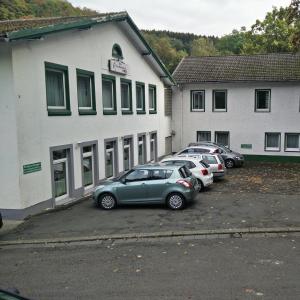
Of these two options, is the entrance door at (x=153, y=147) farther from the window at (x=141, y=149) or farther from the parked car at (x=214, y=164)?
the parked car at (x=214, y=164)

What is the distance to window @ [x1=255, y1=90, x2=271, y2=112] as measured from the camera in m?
31.2

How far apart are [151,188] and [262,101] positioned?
760 inches

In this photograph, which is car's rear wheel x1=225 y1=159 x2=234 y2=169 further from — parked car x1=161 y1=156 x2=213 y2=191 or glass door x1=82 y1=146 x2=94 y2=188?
glass door x1=82 y1=146 x2=94 y2=188

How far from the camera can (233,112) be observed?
31.9m

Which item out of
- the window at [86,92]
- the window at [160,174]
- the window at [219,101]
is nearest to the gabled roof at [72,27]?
the window at [86,92]

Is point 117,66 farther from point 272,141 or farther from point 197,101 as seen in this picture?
point 272,141

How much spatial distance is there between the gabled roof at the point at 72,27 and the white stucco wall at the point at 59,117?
0.50m

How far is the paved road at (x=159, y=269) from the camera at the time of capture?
7445mm

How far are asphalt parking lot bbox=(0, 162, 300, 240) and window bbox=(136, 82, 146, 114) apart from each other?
28.2 ft

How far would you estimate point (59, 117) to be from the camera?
16.0 m

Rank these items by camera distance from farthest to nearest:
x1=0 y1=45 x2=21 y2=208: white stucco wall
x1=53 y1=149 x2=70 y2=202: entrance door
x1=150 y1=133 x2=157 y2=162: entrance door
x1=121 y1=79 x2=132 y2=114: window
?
x1=150 y1=133 x2=157 y2=162: entrance door
x1=121 y1=79 x2=132 y2=114: window
x1=53 y1=149 x2=70 y2=202: entrance door
x1=0 y1=45 x2=21 y2=208: white stucco wall

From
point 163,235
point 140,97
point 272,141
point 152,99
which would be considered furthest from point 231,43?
point 163,235

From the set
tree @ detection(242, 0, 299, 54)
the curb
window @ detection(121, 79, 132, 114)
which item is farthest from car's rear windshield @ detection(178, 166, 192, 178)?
tree @ detection(242, 0, 299, 54)

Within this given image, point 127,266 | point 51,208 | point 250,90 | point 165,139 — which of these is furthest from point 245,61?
point 127,266
